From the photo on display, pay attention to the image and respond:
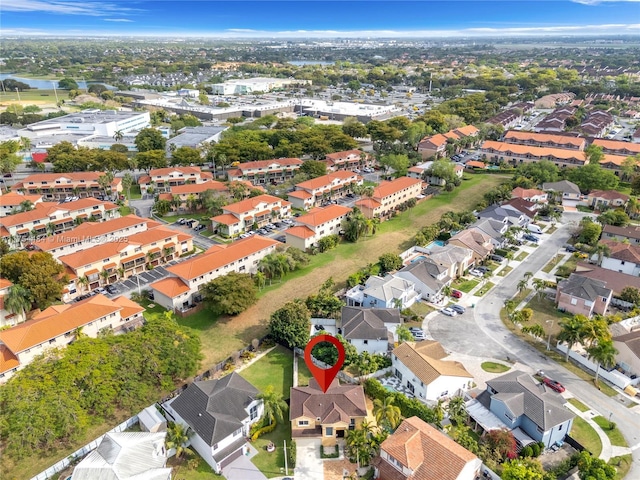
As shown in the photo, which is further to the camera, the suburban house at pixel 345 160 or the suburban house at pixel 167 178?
the suburban house at pixel 345 160

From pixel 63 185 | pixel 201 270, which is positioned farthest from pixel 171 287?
pixel 63 185

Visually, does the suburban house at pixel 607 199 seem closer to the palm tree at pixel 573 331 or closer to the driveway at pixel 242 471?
the palm tree at pixel 573 331

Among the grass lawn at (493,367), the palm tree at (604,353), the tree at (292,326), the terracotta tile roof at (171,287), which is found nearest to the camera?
the palm tree at (604,353)

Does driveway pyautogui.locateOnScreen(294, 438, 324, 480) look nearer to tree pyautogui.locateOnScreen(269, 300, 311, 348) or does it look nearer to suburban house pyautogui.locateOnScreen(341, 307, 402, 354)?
tree pyautogui.locateOnScreen(269, 300, 311, 348)

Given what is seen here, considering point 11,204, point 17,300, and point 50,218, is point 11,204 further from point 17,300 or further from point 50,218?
point 17,300

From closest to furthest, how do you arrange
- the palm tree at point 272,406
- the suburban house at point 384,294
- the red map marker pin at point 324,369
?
the palm tree at point 272,406
the red map marker pin at point 324,369
the suburban house at point 384,294

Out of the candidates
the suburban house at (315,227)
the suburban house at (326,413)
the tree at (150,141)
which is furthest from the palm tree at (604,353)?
the tree at (150,141)

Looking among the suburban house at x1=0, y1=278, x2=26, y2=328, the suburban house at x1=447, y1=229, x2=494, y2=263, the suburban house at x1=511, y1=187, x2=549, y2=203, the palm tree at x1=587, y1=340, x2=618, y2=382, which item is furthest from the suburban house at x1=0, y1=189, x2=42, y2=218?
the suburban house at x1=511, y1=187, x2=549, y2=203
